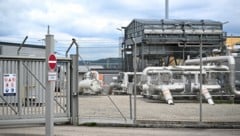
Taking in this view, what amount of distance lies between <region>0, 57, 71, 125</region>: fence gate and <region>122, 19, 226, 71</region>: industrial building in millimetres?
21301

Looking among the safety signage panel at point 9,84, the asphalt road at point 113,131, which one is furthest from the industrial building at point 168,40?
the safety signage panel at point 9,84

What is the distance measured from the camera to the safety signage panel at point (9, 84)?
13.4 meters

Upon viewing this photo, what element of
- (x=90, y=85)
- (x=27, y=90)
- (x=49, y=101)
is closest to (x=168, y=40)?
(x=90, y=85)

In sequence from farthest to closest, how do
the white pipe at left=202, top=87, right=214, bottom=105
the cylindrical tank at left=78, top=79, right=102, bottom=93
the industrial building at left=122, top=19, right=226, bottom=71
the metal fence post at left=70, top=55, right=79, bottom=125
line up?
the industrial building at left=122, top=19, right=226, bottom=71 < the cylindrical tank at left=78, top=79, right=102, bottom=93 < the white pipe at left=202, top=87, right=214, bottom=105 < the metal fence post at left=70, top=55, right=79, bottom=125

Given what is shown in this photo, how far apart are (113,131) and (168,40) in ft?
88.4

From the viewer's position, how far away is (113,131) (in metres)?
13.1

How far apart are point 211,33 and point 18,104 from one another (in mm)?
29876

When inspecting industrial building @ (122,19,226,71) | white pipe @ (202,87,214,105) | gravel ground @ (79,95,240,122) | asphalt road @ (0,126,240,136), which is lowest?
asphalt road @ (0,126,240,136)

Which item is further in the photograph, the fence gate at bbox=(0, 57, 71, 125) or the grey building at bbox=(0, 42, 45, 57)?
the grey building at bbox=(0, 42, 45, 57)

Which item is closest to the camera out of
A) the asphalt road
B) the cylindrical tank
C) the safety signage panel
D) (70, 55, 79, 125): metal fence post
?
the asphalt road

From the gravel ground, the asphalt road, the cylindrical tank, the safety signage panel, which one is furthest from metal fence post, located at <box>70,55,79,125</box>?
the cylindrical tank

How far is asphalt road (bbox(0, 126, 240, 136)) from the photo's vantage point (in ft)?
40.5

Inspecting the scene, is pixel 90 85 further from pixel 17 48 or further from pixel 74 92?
pixel 74 92

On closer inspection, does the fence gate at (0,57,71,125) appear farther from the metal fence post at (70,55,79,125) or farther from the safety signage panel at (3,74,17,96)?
the metal fence post at (70,55,79,125)
